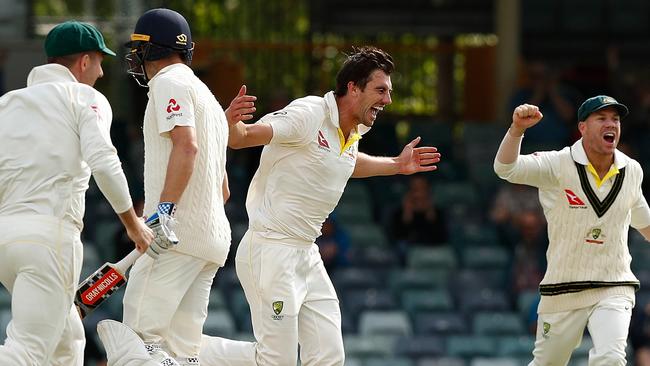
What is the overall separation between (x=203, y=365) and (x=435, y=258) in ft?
22.9

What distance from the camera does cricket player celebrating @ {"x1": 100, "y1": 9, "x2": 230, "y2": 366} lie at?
286 inches

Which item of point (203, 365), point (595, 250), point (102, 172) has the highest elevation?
point (102, 172)

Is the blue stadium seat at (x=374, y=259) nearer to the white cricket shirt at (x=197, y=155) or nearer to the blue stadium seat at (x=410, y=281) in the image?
the blue stadium seat at (x=410, y=281)

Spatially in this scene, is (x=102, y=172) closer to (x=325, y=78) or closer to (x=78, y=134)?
(x=78, y=134)

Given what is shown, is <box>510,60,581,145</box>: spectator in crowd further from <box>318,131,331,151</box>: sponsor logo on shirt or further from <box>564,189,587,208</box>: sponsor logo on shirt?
<box>318,131,331,151</box>: sponsor logo on shirt

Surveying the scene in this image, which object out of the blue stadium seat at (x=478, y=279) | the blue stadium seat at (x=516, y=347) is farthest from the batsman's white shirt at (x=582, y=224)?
the blue stadium seat at (x=478, y=279)

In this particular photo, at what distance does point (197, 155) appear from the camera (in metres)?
7.38

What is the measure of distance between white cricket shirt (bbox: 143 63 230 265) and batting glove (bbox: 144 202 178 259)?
145 millimetres

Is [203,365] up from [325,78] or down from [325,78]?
down

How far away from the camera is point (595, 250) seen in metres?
8.69

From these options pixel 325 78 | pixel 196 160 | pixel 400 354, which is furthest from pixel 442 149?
pixel 196 160

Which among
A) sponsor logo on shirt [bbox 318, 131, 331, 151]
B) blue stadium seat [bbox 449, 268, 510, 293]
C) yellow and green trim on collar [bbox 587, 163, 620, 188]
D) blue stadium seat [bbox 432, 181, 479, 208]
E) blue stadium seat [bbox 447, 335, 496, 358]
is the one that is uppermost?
sponsor logo on shirt [bbox 318, 131, 331, 151]

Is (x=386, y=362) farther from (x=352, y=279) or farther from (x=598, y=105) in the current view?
(x=598, y=105)

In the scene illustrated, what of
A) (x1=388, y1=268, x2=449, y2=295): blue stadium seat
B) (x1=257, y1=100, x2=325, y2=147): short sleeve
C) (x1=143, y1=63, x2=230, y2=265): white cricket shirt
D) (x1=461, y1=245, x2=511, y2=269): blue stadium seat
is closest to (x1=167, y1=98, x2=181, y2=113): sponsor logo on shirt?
(x1=143, y1=63, x2=230, y2=265): white cricket shirt
